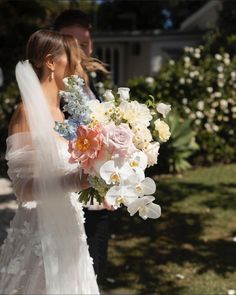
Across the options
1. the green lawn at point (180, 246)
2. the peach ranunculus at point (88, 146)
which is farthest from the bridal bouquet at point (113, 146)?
the green lawn at point (180, 246)

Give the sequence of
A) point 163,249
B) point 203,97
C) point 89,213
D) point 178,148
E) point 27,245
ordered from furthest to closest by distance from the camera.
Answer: point 203,97 < point 178,148 < point 163,249 < point 89,213 < point 27,245

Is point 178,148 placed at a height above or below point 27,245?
below

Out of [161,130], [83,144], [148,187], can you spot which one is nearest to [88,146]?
[83,144]

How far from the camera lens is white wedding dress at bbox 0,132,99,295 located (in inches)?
89.2

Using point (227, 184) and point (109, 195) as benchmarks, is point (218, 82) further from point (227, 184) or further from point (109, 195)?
point (109, 195)

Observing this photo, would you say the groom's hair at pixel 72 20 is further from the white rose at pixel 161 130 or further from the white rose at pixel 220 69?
the white rose at pixel 220 69

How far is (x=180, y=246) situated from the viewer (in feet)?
18.3

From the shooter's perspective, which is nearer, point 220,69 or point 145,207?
point 145,207

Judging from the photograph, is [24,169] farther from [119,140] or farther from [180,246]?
[180,246]

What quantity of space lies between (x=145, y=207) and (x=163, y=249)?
3583 mm

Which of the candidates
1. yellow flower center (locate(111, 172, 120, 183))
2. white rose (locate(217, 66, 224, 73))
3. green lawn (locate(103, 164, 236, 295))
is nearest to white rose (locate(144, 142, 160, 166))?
yellow flower center (locate(111, 172, 120, 183))

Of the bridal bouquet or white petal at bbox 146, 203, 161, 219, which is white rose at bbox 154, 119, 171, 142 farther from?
white petal at bbox 146, 203, 161, 219

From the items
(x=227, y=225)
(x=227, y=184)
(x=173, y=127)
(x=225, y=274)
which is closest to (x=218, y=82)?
(x=173, y=127)

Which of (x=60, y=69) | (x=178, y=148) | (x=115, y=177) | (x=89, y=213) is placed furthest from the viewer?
(x=178, y=148)
